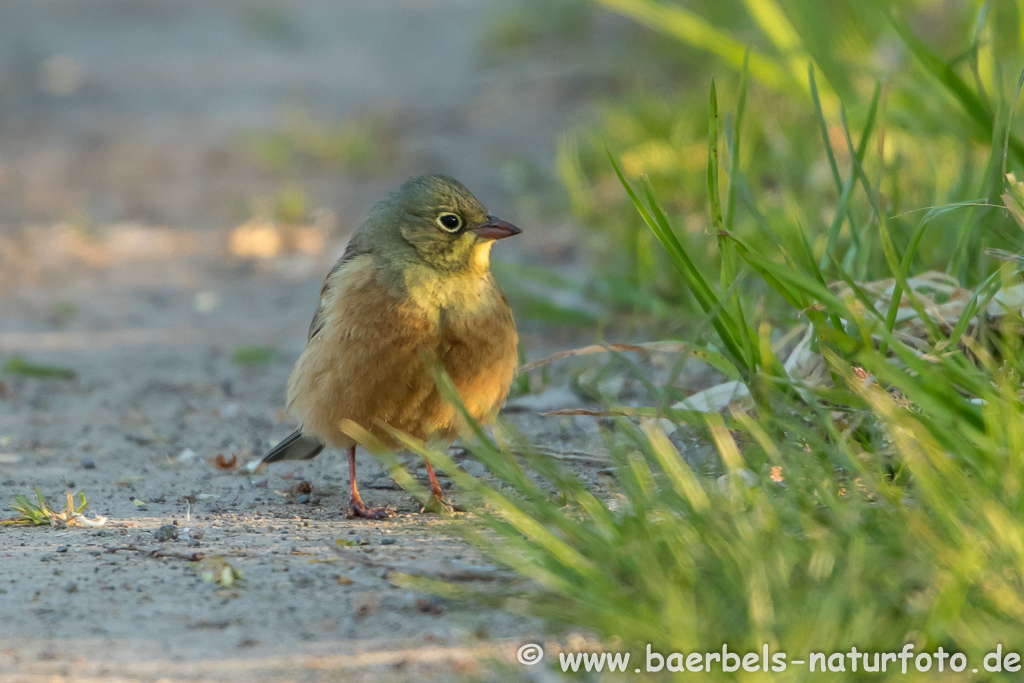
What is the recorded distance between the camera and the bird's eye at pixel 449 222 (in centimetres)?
350

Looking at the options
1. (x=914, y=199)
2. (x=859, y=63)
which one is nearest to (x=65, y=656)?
(x=914, y=199)

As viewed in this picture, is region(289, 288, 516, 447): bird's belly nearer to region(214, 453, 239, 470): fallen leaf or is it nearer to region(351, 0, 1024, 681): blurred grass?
region(351, 0, 1024, 681): blurred grass

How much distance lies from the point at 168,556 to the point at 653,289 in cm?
279

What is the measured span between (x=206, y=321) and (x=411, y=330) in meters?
3.28

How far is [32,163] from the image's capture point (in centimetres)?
869

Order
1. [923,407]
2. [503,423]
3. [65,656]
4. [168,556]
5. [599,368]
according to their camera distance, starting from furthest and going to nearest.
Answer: [599,368], [503,423], [168,556], [923,407], [65,656]

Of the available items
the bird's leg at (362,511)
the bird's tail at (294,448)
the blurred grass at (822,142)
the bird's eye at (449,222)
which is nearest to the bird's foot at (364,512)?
the bird's leg at (362,511)

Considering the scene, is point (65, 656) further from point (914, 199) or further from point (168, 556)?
point (914, 199)

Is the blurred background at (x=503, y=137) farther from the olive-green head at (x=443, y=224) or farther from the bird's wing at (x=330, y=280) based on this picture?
the bird's wing at (x=330, y=280)

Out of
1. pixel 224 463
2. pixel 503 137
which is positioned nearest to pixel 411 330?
pixel 224 463

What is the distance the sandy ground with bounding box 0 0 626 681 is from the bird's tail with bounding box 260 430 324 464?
93mm

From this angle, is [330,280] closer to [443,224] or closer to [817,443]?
[443,224]

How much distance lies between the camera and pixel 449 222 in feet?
11.5

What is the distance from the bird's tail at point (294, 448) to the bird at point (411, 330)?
184 millimetres
